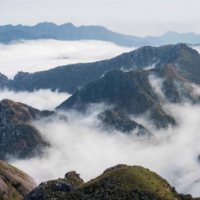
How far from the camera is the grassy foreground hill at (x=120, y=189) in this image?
499 feet

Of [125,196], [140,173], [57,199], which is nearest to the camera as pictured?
[125,196]

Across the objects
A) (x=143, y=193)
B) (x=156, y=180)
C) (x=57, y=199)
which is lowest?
(x=57, y=199)

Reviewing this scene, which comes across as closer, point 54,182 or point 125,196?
point 125,196

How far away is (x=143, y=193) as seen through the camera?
151 meters

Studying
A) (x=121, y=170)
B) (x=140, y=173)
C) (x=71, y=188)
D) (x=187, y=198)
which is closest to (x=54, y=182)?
(x=71, y=188)

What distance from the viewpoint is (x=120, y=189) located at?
156875mm

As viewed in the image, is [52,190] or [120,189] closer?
[120,189]

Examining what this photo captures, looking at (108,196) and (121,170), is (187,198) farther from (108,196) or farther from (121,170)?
(108,196)

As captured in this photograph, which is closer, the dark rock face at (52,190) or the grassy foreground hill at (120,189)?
the grassy foreground hill at (120,189)

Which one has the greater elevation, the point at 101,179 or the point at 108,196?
the point at 101,179

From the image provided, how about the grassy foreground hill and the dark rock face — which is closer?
the grassy foreground hill

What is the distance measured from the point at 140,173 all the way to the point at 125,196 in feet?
103

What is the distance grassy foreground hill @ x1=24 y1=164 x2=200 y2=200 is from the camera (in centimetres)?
15200

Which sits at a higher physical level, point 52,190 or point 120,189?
point 120,189
